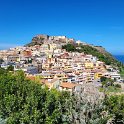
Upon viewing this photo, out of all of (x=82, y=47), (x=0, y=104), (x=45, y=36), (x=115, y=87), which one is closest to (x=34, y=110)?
(x=0, y=104)

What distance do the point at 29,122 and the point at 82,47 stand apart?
125200 millimetres

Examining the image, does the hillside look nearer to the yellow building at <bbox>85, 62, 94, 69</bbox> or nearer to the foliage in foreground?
the yellow building at <bbox>85, 62, 94, 69</bbox>

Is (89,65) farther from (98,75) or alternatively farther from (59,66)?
(98,75)

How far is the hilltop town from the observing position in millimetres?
91500

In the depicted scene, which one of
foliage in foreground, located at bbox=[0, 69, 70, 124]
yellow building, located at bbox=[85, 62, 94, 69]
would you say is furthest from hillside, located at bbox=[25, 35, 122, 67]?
foliage in foreground, located at bbox=[0, 69, 70, 124]

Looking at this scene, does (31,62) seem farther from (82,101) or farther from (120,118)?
(82,101)

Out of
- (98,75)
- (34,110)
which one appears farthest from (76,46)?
(34,110)

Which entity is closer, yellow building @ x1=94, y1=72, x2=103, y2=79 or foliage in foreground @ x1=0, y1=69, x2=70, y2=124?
foliage in foreground @ x1=0, y1=69, x2=70, y2=124

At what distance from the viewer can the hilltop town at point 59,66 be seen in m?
91.5

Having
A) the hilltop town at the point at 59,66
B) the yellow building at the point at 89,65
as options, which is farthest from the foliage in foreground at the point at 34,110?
the yellow building at the point at 89,65

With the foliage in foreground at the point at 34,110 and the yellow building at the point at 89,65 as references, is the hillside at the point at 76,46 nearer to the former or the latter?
the yellow building at the point at 89,65

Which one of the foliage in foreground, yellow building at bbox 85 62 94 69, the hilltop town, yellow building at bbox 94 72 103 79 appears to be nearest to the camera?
the foliage in foreground

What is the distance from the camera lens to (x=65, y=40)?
6107 inches

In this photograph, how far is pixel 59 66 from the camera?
10694 cm
